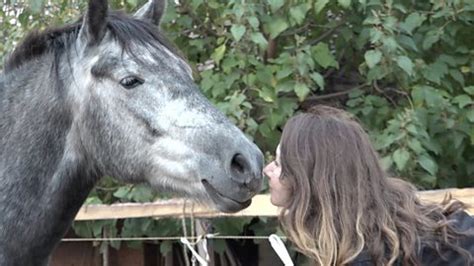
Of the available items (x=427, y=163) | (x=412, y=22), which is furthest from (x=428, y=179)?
(x=412, y=22)

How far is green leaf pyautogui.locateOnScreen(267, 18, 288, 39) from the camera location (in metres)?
4.21

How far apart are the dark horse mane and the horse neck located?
10cm

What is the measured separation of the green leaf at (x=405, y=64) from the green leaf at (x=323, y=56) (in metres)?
0.39

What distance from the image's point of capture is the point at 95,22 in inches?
109

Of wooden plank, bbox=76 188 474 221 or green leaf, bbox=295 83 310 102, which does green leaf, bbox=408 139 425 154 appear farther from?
wooden plank, bbox=76 188 474 221

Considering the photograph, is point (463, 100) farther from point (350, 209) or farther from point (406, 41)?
point (350, 209)

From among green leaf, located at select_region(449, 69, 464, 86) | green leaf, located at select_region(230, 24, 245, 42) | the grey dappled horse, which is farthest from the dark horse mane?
green leaf, located at select_region(449, 69, 464, 86)

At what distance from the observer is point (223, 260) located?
557cm

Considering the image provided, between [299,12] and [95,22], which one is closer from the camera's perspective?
[95,22]

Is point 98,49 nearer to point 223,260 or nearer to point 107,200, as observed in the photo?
point 107,200

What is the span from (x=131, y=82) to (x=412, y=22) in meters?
1.91

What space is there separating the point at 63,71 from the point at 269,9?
5.67ft

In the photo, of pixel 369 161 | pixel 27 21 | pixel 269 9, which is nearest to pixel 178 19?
pixel 269 9

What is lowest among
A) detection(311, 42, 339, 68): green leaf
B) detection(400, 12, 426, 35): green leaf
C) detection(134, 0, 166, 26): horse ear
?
detection(311, 42, 339, 68): green leaf
